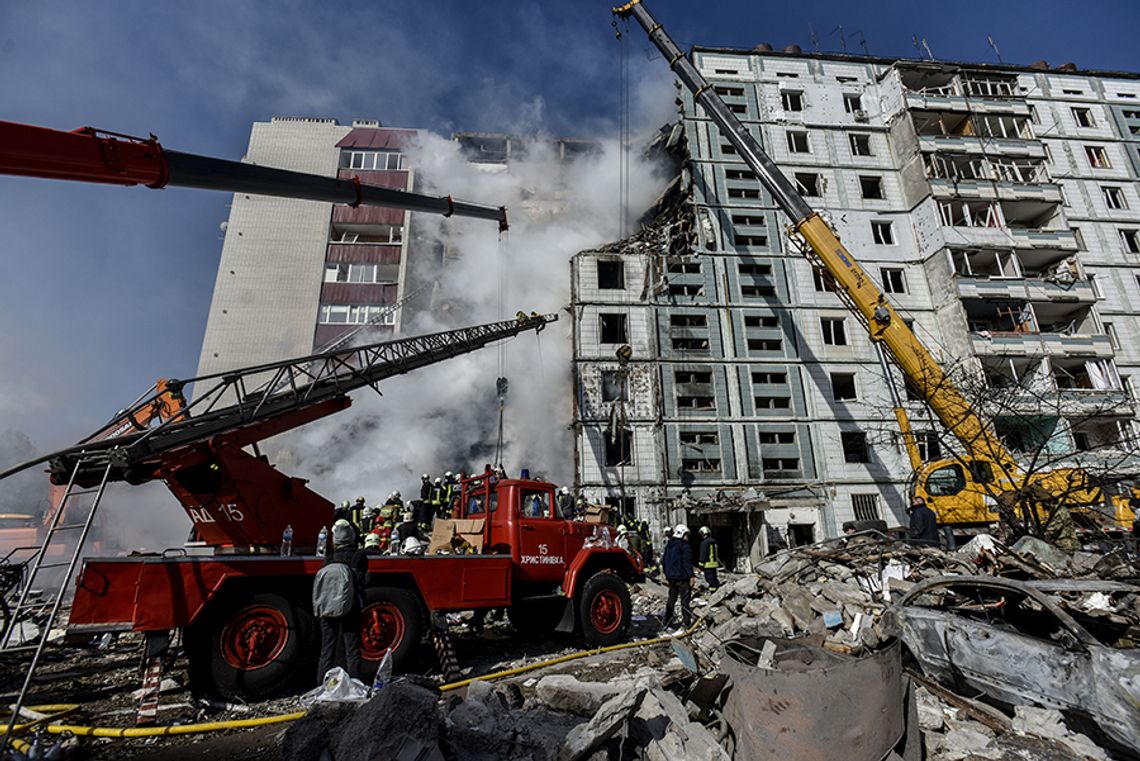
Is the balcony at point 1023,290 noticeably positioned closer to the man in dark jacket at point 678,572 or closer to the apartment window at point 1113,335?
the apartment window at point 1113,335

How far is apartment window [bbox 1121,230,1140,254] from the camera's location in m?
29.5

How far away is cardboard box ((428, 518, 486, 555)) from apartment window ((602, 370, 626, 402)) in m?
15.9

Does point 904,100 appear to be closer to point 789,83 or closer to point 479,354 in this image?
point 789,83

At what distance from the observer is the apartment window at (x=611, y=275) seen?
26.7 m

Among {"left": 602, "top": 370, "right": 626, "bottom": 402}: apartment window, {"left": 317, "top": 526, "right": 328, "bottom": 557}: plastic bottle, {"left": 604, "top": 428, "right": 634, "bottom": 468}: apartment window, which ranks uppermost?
{"left": 602, "top": 370, "right": 626, "bottom": 402}: apartment window

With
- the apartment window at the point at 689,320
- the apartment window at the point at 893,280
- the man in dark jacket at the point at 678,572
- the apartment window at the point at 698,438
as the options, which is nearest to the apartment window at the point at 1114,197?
the apartment window at the point at 893,280

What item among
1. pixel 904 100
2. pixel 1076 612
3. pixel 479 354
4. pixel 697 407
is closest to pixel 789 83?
pixel 904 100

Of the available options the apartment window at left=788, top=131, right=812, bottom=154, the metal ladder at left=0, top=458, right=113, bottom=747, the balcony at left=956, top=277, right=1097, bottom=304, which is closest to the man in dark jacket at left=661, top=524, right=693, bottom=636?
the metal ladder at left=0, top=458, right=113, bottom=747

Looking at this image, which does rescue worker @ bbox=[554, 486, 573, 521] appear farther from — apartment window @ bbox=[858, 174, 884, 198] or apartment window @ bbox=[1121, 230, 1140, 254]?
apartment window @ bbox=[1121, 230, 1140, 254]

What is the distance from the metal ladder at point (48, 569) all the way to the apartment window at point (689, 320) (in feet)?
72.7

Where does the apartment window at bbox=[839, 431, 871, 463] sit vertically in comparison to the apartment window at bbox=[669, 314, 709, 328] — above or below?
below

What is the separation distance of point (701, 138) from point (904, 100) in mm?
11471

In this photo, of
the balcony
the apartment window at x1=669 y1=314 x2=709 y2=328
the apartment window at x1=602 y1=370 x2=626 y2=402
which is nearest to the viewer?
the apartment window at x1=602 y1=370 x2=626 y2=402

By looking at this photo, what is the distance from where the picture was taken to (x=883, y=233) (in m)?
28.3
